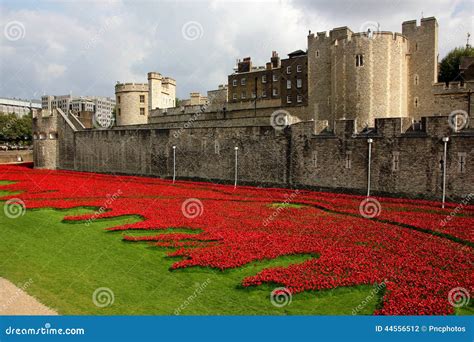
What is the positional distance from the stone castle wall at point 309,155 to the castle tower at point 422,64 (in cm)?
1909

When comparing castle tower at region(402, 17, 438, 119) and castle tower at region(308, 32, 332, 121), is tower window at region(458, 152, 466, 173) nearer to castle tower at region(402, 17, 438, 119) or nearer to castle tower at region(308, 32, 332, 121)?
castle tower at region(402, 17, 438, 119)

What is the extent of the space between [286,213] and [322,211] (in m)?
2.14

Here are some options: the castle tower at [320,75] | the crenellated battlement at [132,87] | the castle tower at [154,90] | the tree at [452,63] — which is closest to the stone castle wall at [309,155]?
the castle tower at [320,75]

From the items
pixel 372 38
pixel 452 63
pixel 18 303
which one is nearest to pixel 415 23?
pixel 372 38

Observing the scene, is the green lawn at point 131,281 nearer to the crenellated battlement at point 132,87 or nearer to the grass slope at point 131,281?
the grass slope at point 131,281

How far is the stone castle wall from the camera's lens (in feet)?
75.4

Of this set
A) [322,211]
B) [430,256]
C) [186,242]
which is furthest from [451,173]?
[186,242]

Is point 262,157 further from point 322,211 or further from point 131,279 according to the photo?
point 131,279

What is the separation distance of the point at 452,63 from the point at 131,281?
2257 inches

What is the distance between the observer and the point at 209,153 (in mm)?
35594

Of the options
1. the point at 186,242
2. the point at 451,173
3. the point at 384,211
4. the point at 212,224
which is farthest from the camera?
the point at 451,173

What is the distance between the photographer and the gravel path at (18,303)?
30.4 ft

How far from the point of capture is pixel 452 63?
2158 inches

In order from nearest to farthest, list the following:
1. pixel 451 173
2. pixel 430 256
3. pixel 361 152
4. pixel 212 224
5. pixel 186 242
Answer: pixel 430 256
pixel 186 242
pixel 212 224
pixel 451 173
pixel 361 152
